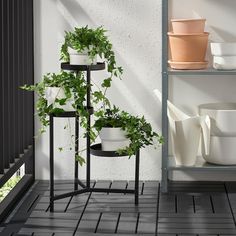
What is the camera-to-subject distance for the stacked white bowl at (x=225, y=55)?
13.2 feet

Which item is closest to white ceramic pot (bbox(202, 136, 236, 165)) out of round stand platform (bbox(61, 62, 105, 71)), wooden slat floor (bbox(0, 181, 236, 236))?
wooden slat floor (bbox(0, 181, 236, 236))

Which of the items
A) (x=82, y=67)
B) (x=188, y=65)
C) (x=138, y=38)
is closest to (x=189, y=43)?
(x=188, y=65)

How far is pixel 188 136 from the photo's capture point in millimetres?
4082

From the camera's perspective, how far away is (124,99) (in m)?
4.41

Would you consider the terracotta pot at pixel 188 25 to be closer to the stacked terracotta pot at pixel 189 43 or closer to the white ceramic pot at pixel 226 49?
the stacked terracotta pot at pixel 189 43

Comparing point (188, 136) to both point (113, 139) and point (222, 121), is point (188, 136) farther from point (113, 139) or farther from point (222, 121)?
point (113, 139)

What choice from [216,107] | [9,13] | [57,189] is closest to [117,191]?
[57,189]

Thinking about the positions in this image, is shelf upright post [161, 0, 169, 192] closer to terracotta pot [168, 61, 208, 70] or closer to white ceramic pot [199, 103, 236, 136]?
terracotta pot [168, 61, 208, 70]

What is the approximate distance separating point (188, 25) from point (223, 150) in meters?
0.70

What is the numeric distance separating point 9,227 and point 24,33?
1237mm

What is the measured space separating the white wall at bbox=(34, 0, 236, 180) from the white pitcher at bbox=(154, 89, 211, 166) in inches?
11.0

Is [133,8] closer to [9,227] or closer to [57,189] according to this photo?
[57,189]

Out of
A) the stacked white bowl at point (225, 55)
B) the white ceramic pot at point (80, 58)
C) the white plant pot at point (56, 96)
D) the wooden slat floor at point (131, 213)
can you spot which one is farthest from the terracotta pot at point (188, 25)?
the wooden slat floor at point (131, 213)

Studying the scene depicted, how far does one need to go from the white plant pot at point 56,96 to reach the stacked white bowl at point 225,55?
2.83 ft
